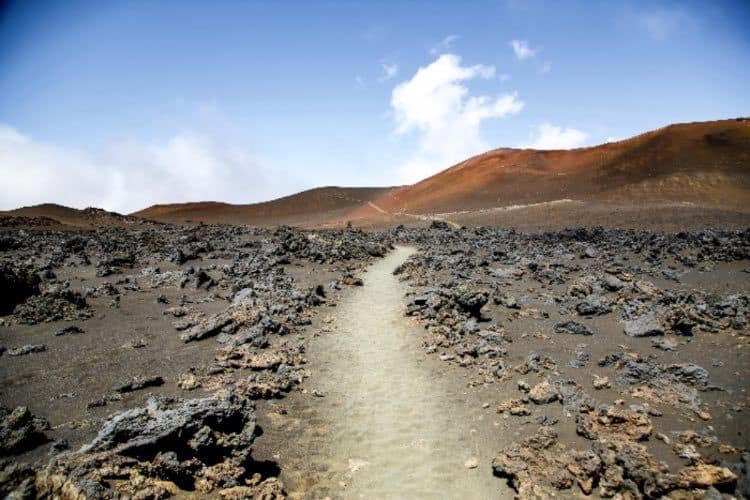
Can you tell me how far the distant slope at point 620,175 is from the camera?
3481 centimetres

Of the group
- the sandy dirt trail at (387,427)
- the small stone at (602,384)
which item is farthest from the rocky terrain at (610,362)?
the sandy dirt trail at (387,427)

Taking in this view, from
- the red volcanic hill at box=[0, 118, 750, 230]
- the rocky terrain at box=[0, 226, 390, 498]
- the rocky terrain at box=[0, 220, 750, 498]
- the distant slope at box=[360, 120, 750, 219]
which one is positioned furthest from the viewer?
the distant slope at box=[360, 120, 750, 219]

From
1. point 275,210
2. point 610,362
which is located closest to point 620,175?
point 610,362

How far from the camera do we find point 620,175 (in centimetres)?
4081

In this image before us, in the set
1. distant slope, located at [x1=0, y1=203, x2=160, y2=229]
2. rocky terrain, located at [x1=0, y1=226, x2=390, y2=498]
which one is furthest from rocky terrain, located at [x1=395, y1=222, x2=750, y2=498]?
distant slope, located at [x1=0, y1=203, x2=160, y2=229]

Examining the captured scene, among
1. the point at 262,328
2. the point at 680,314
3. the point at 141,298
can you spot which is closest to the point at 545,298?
the point at 680,314

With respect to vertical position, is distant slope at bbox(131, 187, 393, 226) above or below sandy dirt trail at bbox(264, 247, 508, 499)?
above

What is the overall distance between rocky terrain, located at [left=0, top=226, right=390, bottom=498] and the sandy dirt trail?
71 cm

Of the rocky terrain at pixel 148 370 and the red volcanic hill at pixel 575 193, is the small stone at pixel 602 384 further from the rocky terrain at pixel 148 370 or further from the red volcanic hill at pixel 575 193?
the red volcanic hill at pixel 575 193

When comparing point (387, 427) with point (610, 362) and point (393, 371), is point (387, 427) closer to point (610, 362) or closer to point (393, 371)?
point (393, 371)

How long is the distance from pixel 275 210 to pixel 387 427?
2361 inches

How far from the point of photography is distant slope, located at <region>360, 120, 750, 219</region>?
1371 inches

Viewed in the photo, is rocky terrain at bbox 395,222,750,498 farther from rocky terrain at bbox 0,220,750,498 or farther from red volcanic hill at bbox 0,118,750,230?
red volcanic hill at bbox 0,118,750,230

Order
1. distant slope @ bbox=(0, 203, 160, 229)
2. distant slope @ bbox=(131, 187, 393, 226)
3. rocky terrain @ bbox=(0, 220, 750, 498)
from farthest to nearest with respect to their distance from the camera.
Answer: distant slope @ bbox=(131, 187, 393, 226), distant slope @ bbox=(0, 203, 160, 229), rocky terrain @ bbox=(0, 220, 750, 498)
